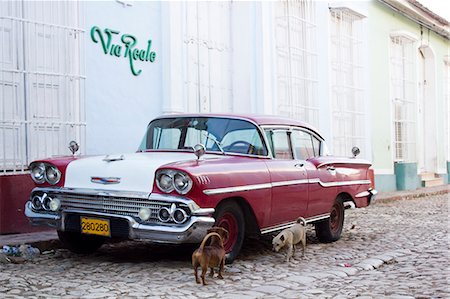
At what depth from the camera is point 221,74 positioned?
11.4 metres

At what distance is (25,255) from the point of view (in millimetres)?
5867

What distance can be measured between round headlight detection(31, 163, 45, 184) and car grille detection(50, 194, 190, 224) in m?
0.26

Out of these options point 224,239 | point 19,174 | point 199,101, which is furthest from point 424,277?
point 199,101

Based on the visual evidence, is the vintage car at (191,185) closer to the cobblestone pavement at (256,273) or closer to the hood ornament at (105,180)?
the hood ornament at (105,180)

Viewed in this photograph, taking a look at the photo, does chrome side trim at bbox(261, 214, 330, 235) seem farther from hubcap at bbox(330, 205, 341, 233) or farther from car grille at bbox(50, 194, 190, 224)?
car grille at bbox(50, 194, 190, 224)

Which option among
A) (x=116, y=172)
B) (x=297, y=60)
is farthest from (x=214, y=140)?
(x=297, y=60)

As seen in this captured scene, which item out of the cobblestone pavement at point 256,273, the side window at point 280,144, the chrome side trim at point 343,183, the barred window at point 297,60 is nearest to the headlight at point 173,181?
the cobblestone pavement at point 256,273

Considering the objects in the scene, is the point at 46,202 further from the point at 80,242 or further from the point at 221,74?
the point at 221,74

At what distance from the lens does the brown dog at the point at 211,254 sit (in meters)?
4.71

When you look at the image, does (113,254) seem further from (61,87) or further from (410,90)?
(410,90)

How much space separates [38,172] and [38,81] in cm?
233

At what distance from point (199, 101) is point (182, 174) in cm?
567

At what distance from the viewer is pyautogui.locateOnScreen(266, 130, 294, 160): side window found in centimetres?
637

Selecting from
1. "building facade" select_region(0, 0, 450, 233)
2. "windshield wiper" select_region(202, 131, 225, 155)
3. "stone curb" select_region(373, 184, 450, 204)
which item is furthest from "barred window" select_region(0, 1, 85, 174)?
"stone curb" select_region(373, 184, 450, 204)
